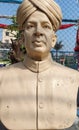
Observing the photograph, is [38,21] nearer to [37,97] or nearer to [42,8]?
[42,8]

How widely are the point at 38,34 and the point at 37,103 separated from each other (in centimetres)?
20

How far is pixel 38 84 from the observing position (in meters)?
0.88

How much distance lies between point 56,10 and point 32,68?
0.18m

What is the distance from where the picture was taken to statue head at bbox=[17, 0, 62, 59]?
89 centimetres

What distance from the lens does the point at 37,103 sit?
2.85 feet

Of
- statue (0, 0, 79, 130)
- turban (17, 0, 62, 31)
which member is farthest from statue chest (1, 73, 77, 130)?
turban (17, 0, 62, 31)

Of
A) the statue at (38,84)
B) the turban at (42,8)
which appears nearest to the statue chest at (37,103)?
the statue at (38,84)

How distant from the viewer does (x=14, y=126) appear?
33.4 inches

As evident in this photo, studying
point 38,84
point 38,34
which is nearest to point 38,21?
point 38,34

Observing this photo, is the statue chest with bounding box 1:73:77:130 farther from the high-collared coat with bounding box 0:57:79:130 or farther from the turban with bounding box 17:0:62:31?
the turban with bounding box 17:0:62:31

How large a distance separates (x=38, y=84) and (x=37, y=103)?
2.2 inches

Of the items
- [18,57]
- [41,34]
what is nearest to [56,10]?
[41,34]

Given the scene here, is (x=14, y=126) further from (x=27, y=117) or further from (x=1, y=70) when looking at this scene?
(x=1, y=70)

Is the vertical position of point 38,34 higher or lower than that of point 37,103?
higher
